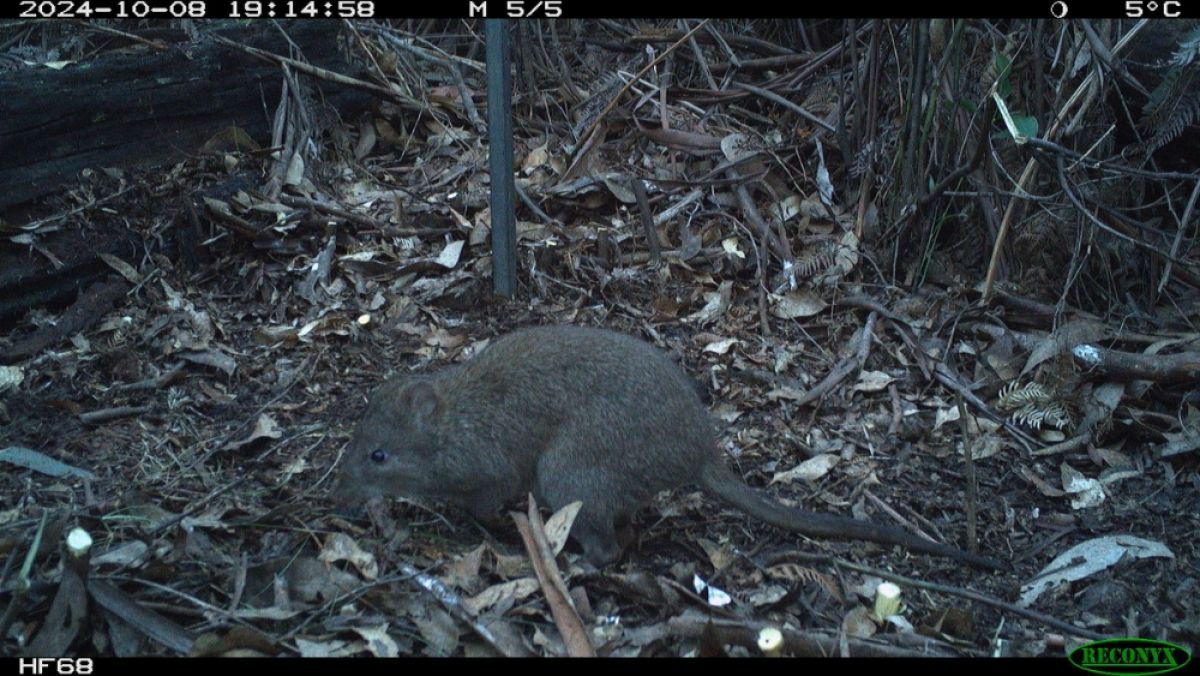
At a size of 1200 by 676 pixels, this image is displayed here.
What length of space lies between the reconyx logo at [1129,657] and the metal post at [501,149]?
362 cm

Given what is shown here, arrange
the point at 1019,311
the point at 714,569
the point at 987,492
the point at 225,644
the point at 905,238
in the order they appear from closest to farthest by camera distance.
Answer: the point at 225,644, the point at 714,569, the point at 987,492, the point at 1019,311, the point at 905,238

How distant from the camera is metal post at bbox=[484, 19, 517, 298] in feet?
19.6

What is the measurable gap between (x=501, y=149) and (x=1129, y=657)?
4011 mm

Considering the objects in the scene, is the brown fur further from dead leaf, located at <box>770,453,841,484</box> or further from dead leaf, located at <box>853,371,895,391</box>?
dead leaf, located at <box>853,371,895,391</box>

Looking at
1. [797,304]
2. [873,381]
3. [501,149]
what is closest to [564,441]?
[501,149]

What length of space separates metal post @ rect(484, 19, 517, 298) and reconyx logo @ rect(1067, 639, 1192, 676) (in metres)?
3.62

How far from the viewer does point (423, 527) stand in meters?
5.08

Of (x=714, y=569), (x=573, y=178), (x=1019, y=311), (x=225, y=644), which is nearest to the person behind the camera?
(x=225, y=644)

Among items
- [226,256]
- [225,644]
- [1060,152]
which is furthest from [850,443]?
[226,256]

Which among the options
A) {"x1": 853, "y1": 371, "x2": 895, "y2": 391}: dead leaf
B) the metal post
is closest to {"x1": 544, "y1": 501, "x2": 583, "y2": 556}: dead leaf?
the metal post

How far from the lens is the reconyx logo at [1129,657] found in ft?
13.8

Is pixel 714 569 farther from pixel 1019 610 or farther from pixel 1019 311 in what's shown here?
pixel 1019 311

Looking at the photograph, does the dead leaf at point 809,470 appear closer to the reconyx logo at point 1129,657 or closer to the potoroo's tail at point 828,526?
the potoroo's tail at point 828,526

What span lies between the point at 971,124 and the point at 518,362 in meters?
3.17
